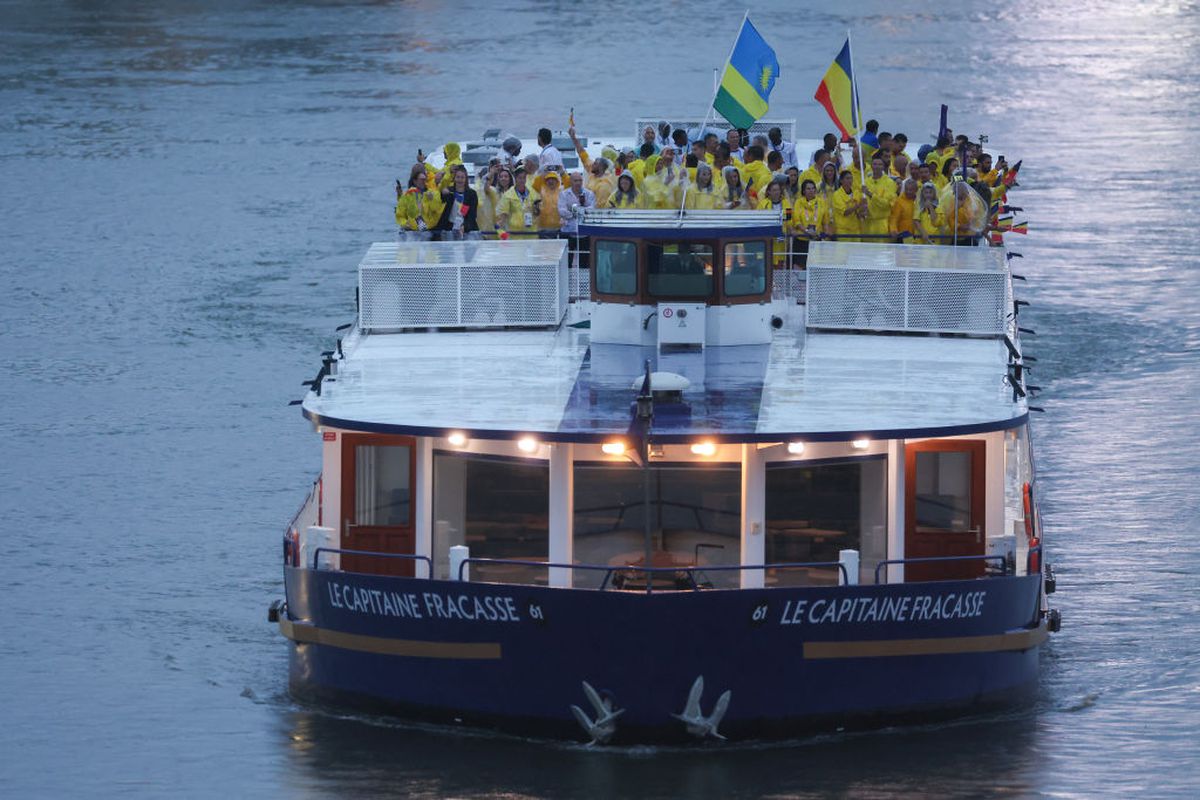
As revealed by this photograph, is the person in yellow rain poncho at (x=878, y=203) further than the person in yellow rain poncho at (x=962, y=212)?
Yes

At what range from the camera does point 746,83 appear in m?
33.7

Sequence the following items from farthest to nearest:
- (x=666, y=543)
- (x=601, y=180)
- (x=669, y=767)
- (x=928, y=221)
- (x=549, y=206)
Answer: (x=601, y=180) → (x=549, y=206) → (x=928, y=221) → (x=666, y=543) → (x=669, y=767)

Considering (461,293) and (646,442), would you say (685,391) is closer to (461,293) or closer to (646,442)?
(646,442)

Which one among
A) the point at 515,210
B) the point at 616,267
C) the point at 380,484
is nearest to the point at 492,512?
the point at 380,484

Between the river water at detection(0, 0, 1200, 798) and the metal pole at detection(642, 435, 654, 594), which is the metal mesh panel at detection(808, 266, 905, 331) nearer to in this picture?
the river water at detection(0, 0, 1200, 798)

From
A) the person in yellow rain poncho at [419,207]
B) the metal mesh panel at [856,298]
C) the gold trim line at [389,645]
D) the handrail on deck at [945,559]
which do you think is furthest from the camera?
the person in yellow rain poncho at [419,207]

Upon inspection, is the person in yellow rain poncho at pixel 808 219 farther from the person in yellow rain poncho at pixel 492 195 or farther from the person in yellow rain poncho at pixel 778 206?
the person in yellow rain poncho at pixel 492 195

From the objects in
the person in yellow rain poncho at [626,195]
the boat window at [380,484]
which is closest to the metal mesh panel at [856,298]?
the person in yellow rain poncho at [626,195]

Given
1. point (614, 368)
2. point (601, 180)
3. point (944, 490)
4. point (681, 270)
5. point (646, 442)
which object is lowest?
point (944, 490)

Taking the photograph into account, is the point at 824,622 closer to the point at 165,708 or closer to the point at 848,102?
the point at 165,708

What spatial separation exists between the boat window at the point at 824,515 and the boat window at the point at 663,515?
399mm

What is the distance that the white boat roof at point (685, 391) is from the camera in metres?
25.8

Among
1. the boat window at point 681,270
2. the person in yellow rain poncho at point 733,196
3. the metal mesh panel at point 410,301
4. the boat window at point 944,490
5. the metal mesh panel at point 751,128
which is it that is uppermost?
the metal mesh panel at point 751,128

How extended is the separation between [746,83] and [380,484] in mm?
9156
